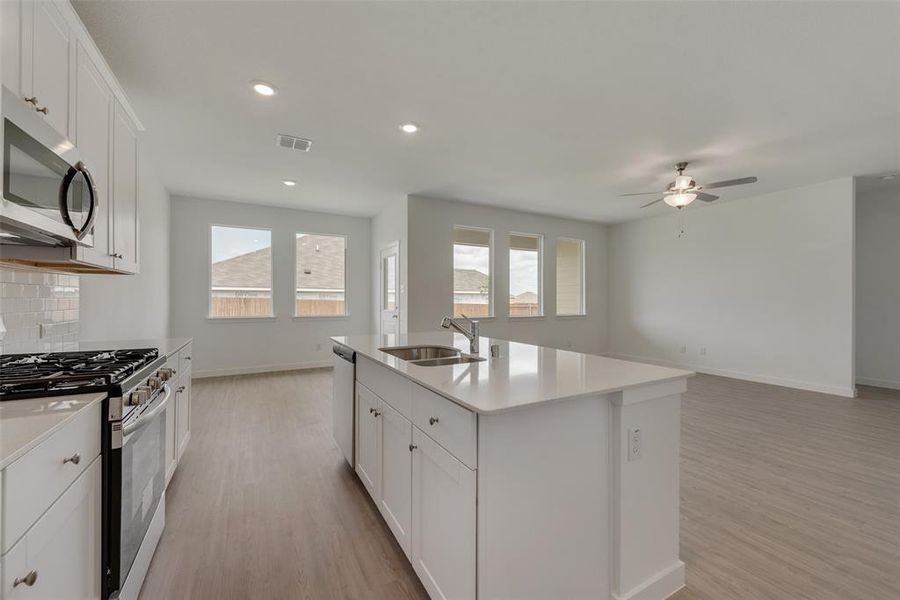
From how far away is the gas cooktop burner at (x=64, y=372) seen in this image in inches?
47.1

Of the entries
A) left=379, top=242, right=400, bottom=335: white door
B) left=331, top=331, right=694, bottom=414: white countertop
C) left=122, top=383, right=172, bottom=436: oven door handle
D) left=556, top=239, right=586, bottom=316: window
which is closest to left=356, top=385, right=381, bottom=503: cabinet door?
left=331, top=331, right=694, bottom=414: white countertop

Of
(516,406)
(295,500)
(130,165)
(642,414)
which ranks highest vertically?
(130,165)

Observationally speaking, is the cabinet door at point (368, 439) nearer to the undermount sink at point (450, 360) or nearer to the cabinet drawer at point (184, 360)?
the undermount sink at point (450, 360)

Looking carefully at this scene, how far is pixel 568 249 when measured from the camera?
7.49m

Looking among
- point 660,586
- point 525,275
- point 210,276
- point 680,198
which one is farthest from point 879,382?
point 210,276

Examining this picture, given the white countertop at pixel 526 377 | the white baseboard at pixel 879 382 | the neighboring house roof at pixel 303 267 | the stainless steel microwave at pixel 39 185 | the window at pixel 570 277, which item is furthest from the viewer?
the window at pixel 570 277

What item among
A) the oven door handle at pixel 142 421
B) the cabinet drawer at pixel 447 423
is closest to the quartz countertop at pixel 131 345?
the oven door handle at pixel 142 421

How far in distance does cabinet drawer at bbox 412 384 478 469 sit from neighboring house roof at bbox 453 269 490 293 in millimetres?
4486

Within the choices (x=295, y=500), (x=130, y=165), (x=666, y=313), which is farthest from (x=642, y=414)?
(x=666, y=313)

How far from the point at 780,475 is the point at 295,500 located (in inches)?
128

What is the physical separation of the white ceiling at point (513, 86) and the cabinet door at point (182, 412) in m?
2.13

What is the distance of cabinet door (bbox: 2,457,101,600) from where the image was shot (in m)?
0.84

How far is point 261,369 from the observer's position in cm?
607

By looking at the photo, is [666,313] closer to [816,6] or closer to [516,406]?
[816,6]
